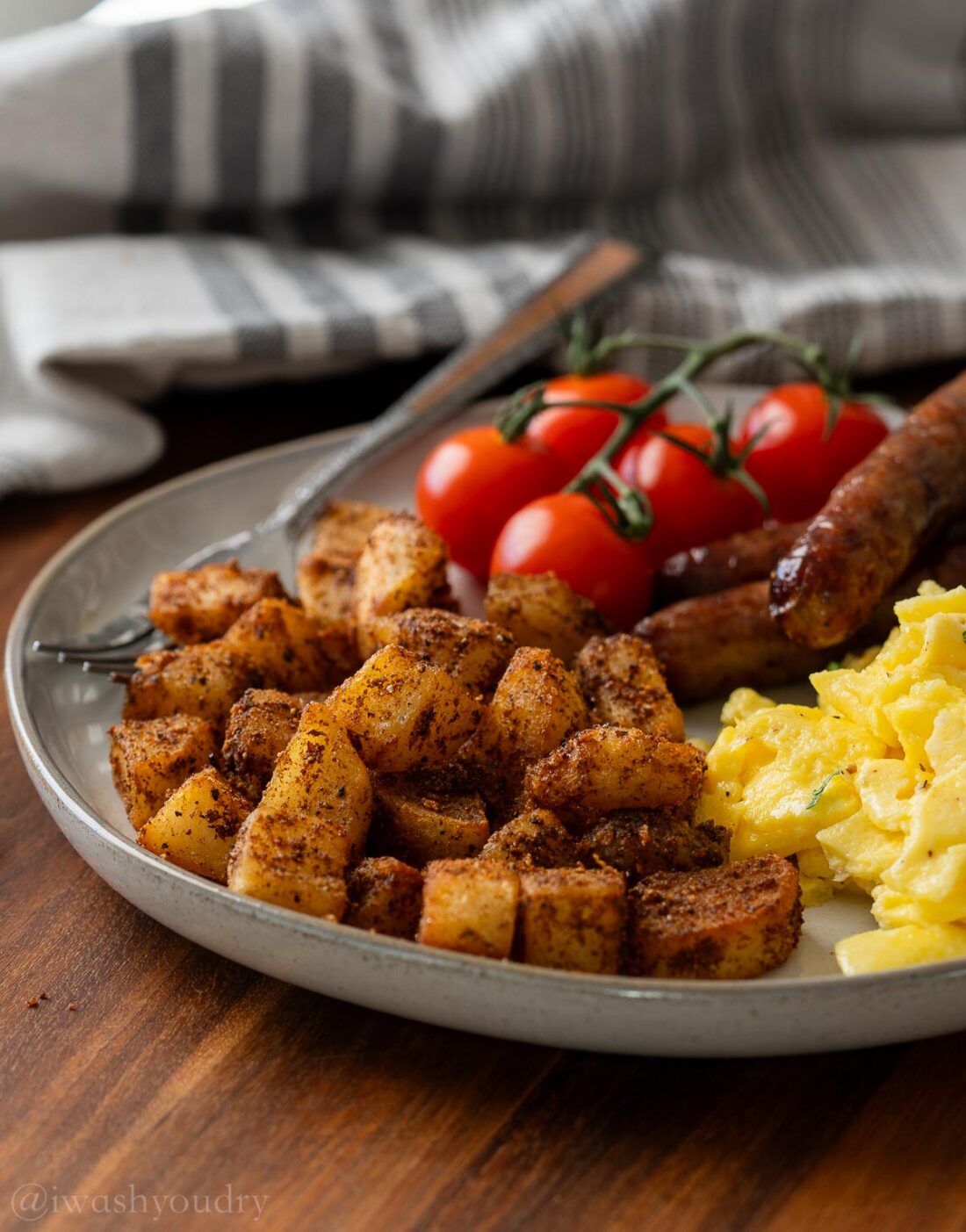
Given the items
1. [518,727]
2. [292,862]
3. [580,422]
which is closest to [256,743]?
[292,862]

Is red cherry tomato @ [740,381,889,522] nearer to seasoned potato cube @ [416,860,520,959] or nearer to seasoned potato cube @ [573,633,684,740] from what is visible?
seasoned potato cube @ [573,633,684,740]

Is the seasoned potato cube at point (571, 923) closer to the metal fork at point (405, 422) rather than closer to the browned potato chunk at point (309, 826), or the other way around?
the browned potato chunk at point (309, 826)

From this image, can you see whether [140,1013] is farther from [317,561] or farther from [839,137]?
[839,137]

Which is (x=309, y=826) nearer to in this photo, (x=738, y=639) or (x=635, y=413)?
(x=738, y=639)

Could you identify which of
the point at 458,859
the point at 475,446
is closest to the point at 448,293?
the point at 475,446

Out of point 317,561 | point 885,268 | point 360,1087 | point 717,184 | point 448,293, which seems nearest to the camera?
point 360,1087

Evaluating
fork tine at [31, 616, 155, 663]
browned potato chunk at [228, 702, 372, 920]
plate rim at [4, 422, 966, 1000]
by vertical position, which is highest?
browned potato chunk at [228, 702, 372, 920]

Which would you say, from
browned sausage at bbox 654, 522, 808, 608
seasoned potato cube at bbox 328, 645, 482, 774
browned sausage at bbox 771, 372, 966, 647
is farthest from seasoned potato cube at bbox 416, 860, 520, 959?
browned sausage at bbox 654, 522, 808, 608
